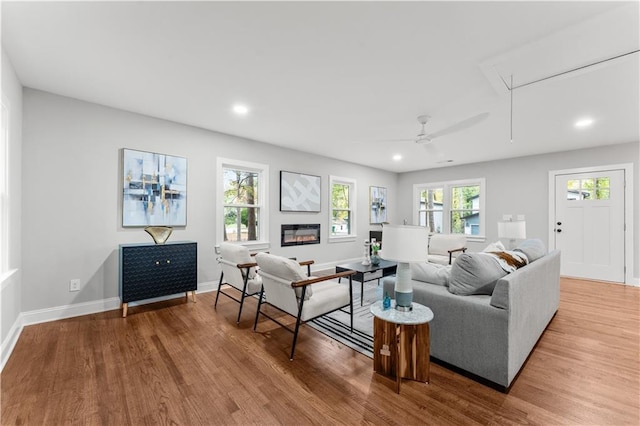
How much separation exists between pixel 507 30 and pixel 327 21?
127cm

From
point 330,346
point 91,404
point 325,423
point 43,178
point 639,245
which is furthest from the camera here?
point 639,245

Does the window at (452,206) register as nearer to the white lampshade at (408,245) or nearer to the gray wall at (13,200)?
the white lampshade at (408,245)

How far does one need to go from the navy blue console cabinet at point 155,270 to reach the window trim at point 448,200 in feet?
19.3

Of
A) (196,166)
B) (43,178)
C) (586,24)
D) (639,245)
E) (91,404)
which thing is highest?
(586,24)

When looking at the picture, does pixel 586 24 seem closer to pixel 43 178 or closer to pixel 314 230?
pixel 314 230

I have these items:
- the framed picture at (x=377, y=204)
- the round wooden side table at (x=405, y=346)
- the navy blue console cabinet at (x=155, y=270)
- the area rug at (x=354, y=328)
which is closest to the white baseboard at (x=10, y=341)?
the navy blue console cabinet at (x=155, y=270)

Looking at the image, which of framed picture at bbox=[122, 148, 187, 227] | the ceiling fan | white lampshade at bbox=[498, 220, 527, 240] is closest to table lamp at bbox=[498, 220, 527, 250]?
white lampshade at bbox=[498, 220, 527, 240]

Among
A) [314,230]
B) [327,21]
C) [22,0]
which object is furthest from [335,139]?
[22,0]

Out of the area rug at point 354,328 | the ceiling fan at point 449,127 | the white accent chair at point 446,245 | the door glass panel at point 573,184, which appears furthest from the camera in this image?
the white accent chair at point 446,245

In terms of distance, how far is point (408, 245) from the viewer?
1.82 m

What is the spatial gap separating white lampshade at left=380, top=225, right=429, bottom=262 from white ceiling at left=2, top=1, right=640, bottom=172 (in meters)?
1.43

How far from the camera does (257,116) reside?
3611 millimetres

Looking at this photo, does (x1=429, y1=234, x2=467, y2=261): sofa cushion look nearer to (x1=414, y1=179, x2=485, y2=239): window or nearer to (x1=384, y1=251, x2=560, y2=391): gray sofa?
(x1=414, y1=179, x2=485, y2=239): window

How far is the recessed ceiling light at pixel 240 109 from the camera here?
3.29 m
